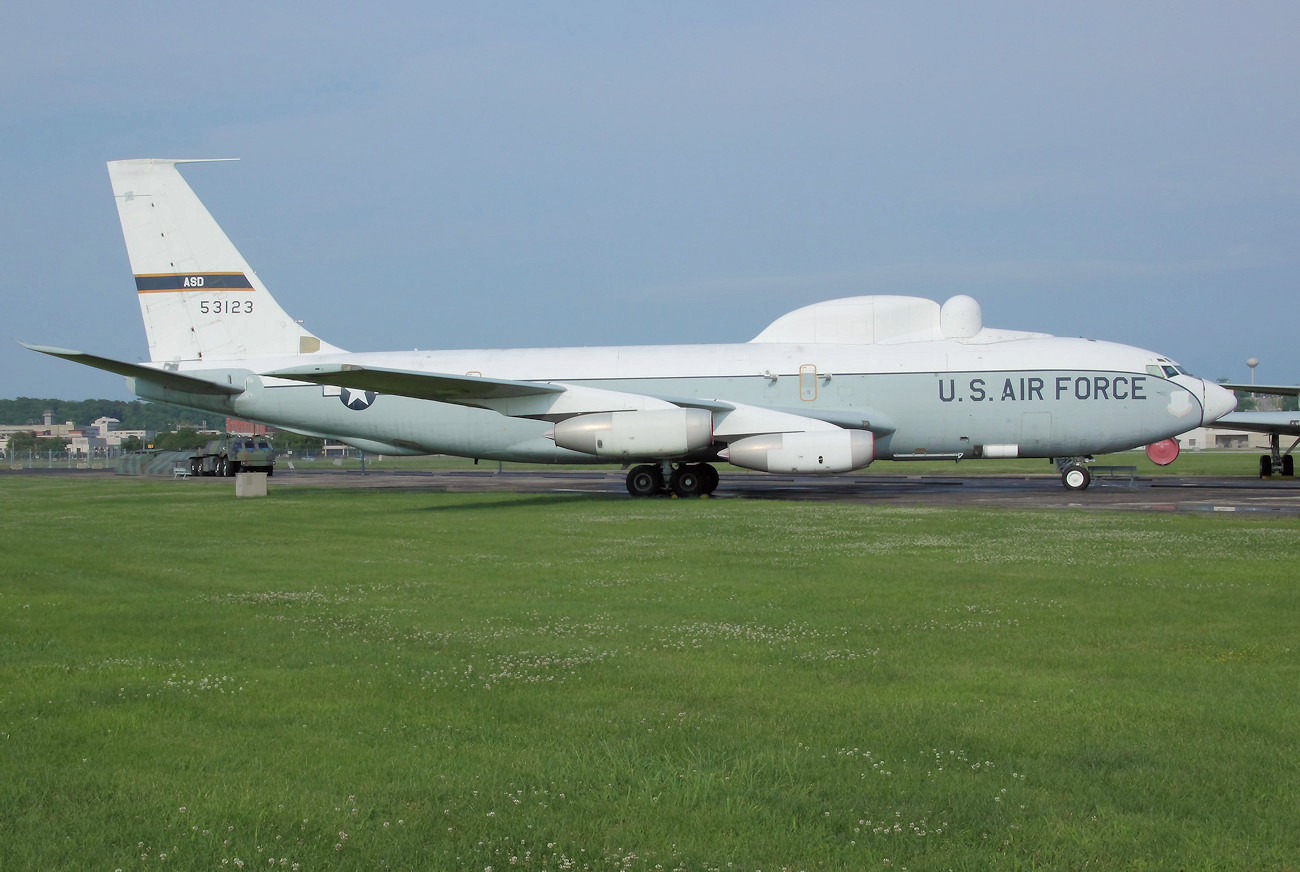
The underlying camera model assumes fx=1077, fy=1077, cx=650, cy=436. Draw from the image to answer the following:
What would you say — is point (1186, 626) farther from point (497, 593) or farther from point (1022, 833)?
point (497, 593)

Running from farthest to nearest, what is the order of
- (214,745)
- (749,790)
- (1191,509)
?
(1191,509) → (214,745) → (749,790)

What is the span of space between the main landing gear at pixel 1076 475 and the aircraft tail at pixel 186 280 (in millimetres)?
19377

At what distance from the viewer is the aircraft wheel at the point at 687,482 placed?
2572cm

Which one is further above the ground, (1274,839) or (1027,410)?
(1027,410)

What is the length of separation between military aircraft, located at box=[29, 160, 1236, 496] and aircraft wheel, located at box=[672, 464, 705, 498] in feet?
0.11

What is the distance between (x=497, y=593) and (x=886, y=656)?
4347 mm

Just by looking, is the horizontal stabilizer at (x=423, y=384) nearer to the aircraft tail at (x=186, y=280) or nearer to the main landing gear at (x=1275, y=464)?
the aircraft tail at (x=186, y=280)

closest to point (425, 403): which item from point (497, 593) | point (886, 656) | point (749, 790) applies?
point (497, 593)

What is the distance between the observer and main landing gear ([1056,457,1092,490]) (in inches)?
995

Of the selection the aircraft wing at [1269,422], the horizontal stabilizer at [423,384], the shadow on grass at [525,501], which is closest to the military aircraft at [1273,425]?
the aircraft wing at [1269,422]

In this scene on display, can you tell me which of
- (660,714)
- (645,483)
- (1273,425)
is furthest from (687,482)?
(1273,425)

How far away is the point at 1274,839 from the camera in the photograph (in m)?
4.03

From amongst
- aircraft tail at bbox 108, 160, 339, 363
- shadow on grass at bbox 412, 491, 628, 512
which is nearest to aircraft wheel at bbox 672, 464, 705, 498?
shadow on grass at bbox 412, 491, 628, 512

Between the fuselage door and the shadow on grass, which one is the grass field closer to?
the shadow on grass
